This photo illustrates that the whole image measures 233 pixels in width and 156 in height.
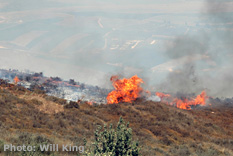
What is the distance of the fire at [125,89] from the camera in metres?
42.0

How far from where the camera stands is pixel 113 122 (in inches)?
1102

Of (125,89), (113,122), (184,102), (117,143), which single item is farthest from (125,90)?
(117,143)

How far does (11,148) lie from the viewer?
37.9 feet

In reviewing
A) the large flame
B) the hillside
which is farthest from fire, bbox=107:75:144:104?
the large flame

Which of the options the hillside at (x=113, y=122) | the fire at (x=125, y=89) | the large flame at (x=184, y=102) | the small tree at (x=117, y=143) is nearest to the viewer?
the small tree at (x=117, y=143)

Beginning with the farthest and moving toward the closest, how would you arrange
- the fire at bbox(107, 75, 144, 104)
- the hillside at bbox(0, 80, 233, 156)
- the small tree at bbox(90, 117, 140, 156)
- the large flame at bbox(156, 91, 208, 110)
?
the large flame at bbox(156, 91, 208, 110)
the fire at bbox(107, 75, 144, 104)
the hillside at bbox(0, 80, 233, 156)
the small tree at bbox(90, 117, 140, 156)

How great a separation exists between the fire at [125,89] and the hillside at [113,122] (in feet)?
6.90

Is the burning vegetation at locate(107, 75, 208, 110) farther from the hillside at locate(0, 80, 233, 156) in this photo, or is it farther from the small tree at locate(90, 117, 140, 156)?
the small tree at locate(90, 117, 140, 156)

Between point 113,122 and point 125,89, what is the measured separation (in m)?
15.1

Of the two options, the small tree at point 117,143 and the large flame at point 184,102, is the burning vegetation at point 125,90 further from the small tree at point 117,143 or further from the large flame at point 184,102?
the small tree at point 117,143

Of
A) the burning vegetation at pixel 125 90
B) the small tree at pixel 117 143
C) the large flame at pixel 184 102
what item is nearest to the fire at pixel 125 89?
the burning vegetation at pixel 125 90

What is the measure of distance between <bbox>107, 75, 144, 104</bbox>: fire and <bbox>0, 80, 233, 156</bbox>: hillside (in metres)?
2.10

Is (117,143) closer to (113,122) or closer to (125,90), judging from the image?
(113,122)

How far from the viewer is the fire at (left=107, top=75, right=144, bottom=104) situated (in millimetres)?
41969
